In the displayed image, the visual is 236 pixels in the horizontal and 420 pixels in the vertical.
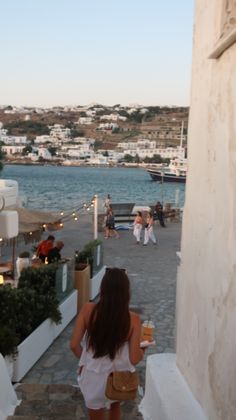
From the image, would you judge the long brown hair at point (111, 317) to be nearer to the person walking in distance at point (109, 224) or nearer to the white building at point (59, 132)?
the person walking in distance at point (109, 224)

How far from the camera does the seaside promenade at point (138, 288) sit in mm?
7074

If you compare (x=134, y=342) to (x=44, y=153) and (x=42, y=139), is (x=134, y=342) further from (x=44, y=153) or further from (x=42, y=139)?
(x=42, y=139)

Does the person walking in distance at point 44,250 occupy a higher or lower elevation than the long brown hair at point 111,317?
lower

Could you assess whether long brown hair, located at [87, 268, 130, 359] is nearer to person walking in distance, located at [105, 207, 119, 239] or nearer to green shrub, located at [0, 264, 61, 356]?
green shrub, located at [0, 264, 61, 356]

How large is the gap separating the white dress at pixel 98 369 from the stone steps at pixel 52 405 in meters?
1.17

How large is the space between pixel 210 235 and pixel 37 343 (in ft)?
15.4

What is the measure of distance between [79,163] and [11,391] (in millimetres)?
176645

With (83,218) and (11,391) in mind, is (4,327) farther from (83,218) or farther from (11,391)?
(83,218)

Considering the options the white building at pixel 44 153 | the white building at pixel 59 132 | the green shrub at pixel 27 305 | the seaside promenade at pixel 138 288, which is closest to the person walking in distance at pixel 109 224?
the seaside promenade at pixel 138 288

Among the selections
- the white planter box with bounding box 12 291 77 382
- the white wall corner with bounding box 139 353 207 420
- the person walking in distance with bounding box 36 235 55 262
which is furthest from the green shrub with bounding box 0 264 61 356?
the person walking in distance with bounding box 36 235 55 262

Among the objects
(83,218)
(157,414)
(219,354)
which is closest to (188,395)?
(157,414)

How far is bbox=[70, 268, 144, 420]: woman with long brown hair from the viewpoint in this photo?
3.38 meters

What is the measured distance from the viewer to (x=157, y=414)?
408cm

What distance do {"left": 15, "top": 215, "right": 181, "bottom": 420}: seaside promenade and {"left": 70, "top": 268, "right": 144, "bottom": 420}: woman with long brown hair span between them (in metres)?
1.26
